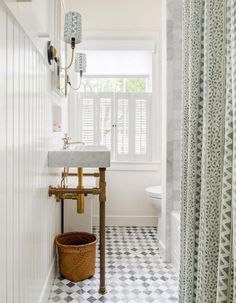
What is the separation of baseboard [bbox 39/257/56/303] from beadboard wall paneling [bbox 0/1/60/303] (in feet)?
0.19

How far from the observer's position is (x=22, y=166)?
1405mm

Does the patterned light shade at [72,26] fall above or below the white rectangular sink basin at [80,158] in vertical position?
above

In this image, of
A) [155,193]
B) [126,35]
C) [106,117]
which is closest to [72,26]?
[126,35]

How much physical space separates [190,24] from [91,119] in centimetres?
262

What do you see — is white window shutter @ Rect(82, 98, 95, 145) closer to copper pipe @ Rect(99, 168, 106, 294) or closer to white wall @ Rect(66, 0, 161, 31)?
white wall @ Rect(66, 0, 161, 31)

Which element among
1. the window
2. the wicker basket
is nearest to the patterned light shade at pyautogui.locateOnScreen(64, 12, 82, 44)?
the window

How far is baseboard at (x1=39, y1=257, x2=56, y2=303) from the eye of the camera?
189 centimetres

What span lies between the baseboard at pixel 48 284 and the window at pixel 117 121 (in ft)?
5.77

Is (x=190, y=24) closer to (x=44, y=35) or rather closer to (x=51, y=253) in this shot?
(x=44, y=35)

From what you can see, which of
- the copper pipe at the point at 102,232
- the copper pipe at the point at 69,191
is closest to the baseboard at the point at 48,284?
the copper pipe at the point at 102,232

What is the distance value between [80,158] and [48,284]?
0.86 metres

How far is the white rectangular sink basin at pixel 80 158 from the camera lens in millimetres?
2117

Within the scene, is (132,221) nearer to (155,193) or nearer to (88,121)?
(155,193)

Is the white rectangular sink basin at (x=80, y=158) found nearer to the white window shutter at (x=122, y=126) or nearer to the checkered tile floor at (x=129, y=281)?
the checkered tile floor at (x=129, y=281)
